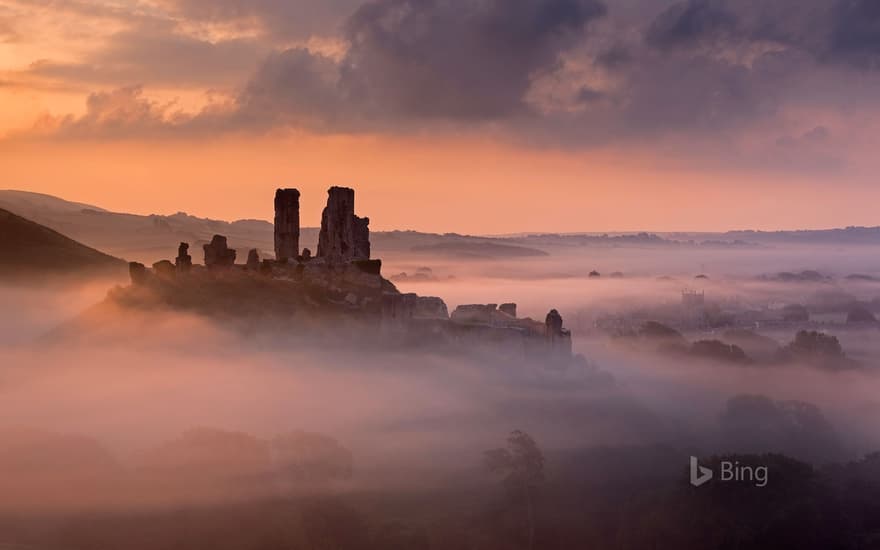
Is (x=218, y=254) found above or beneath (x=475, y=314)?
above

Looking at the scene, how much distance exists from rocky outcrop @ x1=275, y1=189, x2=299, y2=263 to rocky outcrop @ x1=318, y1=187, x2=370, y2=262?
4.88 meters

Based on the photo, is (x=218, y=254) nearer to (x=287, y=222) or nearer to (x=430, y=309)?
(x=287, y=222)

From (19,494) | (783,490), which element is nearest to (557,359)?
(783,490)

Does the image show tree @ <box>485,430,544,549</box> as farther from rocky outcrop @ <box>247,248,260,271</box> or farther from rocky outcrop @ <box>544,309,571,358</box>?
rocky outcrop @ <box>247,248,260,271</box>

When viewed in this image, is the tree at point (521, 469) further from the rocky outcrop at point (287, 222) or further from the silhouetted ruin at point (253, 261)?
the rocky outcrop at point (287, 222)

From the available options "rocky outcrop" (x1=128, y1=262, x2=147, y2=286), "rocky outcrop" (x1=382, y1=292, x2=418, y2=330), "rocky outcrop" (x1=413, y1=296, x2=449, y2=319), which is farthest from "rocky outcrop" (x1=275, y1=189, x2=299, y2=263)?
"rocky outcrop" (x1=413, y1=296, x2=449, y2=319)

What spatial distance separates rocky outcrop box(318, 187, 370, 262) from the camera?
177m

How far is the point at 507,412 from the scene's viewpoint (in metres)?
184

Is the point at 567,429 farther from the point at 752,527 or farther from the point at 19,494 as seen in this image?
the point at 19,494

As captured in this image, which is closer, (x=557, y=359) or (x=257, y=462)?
(x=257, y=462)

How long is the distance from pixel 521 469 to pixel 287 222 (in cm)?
6443

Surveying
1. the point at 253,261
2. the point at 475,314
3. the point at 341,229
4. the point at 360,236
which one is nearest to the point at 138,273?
the point at 253,261

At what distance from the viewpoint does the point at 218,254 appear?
167250 mm

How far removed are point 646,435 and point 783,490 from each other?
40.5 m
